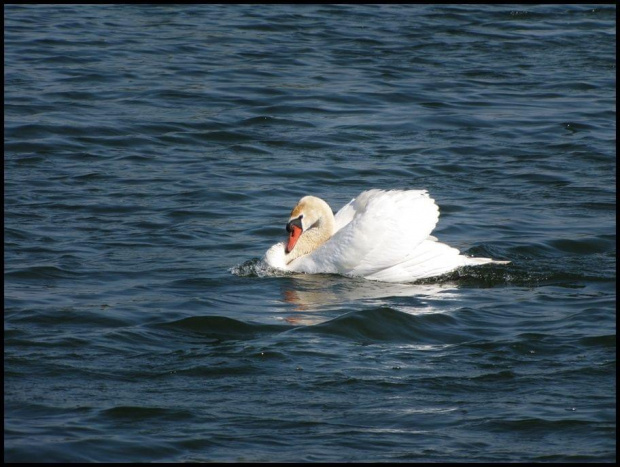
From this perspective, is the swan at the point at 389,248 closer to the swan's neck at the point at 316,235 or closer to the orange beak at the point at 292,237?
the orange beak at the point at 292,237

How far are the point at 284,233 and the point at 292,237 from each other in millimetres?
1091

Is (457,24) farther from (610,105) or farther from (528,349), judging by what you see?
(528,349)

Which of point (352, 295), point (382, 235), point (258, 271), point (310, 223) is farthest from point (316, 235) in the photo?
point (352, 295)

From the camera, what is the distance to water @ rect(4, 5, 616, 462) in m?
6.63

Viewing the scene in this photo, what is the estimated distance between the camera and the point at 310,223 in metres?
10.7

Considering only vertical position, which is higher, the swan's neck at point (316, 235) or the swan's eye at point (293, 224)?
the swan's eye at point (293, 224)

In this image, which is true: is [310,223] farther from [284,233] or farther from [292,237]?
[284,233]

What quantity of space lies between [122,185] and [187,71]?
5.84 meters

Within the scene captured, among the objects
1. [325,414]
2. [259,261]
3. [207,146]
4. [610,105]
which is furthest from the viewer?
[610,105]

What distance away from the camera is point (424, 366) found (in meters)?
7.58

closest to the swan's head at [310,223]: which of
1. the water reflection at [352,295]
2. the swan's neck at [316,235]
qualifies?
the swan's neck at [316,235]

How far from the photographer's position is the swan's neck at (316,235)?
10750 millimetres

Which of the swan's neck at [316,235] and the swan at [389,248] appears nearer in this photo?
the swan at [389,248]

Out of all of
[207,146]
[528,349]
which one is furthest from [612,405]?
[207,146]
